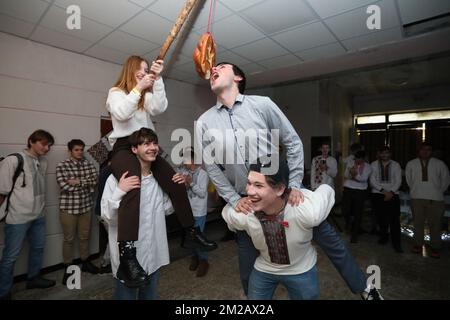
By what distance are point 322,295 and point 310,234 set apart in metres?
1.48

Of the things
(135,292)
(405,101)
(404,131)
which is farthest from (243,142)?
(404,131)

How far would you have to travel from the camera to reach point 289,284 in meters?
1.48

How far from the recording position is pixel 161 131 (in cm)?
454

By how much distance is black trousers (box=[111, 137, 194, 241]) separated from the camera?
1269 millimetres

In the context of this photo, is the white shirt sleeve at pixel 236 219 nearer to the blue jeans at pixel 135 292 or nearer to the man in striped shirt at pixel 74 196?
the blue jeans at pixel 135 292

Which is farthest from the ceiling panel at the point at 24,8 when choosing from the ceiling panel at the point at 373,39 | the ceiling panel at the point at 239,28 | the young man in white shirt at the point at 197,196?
the ceiling panel at the point at 373,39

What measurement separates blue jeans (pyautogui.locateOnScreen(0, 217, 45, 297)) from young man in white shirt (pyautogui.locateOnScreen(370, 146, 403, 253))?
4.59m

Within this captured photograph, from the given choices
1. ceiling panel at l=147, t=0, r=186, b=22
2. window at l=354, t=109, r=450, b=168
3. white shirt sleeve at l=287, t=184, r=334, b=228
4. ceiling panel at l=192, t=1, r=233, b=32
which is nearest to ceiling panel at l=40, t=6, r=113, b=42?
ceiling panel at l=147, t=0, r=186, b=22

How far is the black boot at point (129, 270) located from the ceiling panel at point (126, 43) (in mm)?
2545

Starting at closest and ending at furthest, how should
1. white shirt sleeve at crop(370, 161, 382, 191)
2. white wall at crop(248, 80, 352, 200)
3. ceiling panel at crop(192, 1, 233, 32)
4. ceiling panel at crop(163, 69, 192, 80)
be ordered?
ceiling panel at crop(192, 1, 233, 32) → white shirt sleeve at crop(370, 161, 382, 191) → ceiling panel at crop(163, 69, 192, 80) → white wall at crop(248, 80, 352, 200)

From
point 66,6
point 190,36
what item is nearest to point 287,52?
point 190,36

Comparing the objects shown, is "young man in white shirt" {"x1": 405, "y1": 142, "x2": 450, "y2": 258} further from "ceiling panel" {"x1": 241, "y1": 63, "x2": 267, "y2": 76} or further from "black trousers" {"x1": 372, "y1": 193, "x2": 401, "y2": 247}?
"ceiling panel" {"x1": 241, "y1": 63, "x2": 267, "y2": 76}

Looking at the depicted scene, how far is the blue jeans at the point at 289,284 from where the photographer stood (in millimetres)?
1435

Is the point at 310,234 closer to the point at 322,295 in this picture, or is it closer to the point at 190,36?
the point at 322,295
